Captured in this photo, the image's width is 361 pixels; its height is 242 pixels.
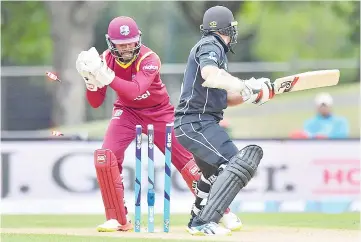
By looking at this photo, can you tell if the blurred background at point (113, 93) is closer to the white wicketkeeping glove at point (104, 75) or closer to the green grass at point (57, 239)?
the white wicketkeeping glove at point (104, 75)

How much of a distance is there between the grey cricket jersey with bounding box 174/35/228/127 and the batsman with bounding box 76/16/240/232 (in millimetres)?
404

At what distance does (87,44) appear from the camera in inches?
881

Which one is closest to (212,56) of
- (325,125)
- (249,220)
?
(249,220)

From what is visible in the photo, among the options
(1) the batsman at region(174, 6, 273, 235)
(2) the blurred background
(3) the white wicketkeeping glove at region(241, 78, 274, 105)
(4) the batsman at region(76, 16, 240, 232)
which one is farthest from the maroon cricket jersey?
(2) the blurred background

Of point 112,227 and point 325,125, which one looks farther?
point 325,125

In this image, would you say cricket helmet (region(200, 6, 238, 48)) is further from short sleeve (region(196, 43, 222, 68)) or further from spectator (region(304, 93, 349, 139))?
spectator (region(304, 93, 349, 139))

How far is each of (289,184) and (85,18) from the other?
8.57 meters

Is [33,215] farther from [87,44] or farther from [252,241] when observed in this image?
[87,44]

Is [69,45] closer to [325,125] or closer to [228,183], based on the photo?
A: [325,125]

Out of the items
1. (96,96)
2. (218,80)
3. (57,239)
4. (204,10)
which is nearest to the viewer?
Result: (218,80)

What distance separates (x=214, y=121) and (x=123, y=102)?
1.11m

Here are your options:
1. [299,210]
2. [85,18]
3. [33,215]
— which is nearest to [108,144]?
[33,215]

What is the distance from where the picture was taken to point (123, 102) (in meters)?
9.83

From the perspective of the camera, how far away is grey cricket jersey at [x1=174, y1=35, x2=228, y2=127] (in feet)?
29.3
